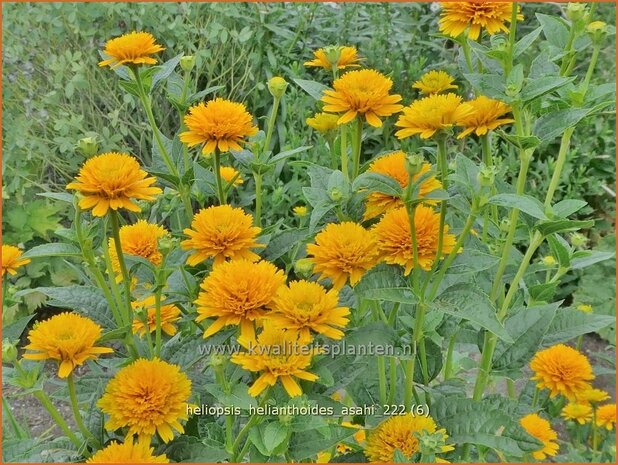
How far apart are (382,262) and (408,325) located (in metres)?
0.10

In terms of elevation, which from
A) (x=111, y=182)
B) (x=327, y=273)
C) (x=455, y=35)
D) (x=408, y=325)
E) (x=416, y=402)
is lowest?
(x=416, y=402)

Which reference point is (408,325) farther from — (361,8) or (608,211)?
(361,8)

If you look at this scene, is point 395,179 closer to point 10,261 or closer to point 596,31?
point 596,31

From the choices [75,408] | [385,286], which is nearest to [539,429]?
[385,286]

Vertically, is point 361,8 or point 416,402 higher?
point 361,8

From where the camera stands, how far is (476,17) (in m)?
0.94

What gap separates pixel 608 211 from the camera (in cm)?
256

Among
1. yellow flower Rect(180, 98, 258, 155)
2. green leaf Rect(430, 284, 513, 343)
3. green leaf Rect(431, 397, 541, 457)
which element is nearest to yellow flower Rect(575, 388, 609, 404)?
green leaf Rect(431, 397, 541, 457)

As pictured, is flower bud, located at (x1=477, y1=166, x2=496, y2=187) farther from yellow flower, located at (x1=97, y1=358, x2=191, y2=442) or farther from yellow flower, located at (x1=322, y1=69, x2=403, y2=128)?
yellow flower, located at (x1=97, y1=358, x2=191, y2=442)

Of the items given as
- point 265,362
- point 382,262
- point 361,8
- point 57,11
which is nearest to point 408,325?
point 382,262

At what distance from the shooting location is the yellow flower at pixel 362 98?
849mm

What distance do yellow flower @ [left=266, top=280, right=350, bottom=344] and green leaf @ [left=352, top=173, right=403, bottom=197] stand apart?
4.9 inches

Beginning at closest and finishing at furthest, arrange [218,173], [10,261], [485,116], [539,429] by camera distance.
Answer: [485,116] < [218,173] < [10,261] < [539,429]

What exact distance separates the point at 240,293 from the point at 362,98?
11.1 inches
